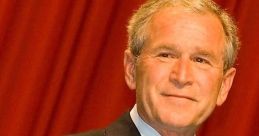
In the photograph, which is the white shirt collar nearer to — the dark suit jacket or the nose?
the dark suit jacket

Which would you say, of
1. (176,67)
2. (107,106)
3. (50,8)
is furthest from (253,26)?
(176,67)

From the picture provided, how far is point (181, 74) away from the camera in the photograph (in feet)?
4.18

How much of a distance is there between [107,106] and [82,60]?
20cm

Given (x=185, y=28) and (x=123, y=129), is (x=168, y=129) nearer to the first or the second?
(x=123, y=129)

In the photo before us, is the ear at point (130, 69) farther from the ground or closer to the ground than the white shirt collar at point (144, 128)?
farther from the ground

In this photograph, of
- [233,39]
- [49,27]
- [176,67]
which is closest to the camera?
[176,67]

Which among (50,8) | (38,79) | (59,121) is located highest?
(50,8)

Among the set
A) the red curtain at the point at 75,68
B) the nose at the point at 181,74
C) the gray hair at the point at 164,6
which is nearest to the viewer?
the nose at the point at 181,74

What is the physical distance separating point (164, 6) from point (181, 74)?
0.22m

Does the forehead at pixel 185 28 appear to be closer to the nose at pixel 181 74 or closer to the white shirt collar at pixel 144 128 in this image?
the nose at pixel 181 74

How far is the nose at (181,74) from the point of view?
128 cm

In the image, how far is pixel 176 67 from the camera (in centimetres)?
130

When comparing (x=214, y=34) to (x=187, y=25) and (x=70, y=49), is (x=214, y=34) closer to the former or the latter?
(x=187, y=25)

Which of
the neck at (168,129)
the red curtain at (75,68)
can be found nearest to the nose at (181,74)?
the neck at (168,129)
